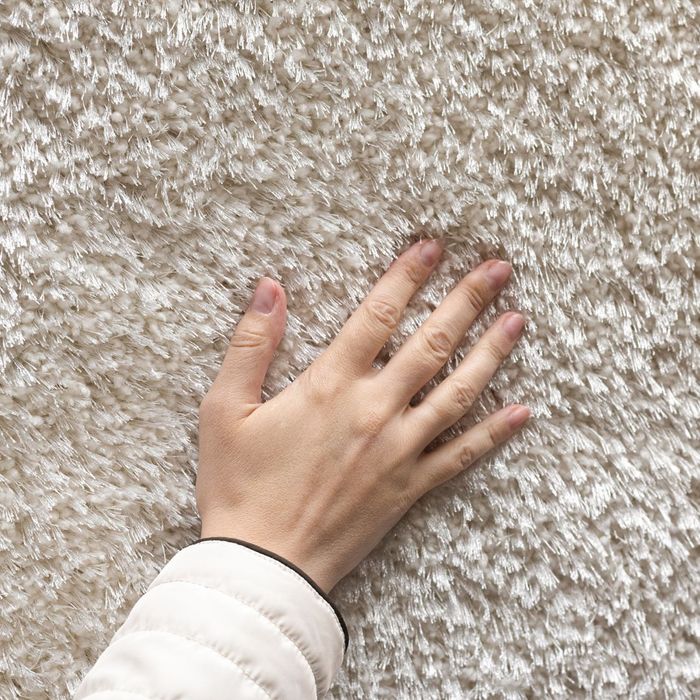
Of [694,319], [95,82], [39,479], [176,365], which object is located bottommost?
[39,479]

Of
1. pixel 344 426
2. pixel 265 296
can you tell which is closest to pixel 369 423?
pixel 344 426

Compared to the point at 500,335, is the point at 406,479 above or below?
below

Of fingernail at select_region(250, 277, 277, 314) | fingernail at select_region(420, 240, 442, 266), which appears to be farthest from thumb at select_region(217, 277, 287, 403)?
fingernail at select_region(420, 240, 442, 266)

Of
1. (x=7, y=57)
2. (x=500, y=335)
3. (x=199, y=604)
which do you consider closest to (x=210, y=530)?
(x=199, y=604)

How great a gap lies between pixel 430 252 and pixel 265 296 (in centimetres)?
13

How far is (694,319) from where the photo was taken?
1.85ft

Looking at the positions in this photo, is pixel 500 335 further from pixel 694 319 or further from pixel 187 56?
pixel 187 56

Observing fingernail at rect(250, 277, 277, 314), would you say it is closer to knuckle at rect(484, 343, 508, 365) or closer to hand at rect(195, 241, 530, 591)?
hand at rect(195, 241, 530, 591)

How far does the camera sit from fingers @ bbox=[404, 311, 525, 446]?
0.54 metres

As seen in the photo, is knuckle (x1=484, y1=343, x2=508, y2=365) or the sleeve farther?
knuckle (x1=484, y1=343, x2=508, y2=365)

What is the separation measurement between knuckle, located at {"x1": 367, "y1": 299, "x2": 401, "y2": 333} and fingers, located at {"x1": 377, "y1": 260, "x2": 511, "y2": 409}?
2 centimetres

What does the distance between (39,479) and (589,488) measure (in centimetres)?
41

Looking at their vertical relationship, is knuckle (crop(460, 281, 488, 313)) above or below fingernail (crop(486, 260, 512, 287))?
below

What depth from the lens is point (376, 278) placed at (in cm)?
56
